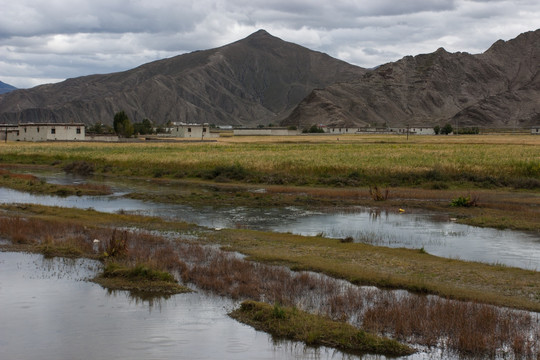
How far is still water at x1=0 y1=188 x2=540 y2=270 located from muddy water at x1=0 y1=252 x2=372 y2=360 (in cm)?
1015

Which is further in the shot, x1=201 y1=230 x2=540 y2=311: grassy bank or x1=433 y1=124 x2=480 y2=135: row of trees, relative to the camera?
x1=433 y1=124 x2=480 y2=135: row of trees

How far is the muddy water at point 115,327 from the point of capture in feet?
40.0

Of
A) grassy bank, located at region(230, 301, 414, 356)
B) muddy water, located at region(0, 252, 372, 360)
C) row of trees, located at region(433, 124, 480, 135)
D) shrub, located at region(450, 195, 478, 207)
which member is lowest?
muddy water, located at region(0, 252, 372, 360)

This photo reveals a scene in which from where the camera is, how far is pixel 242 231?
2494 centimetres

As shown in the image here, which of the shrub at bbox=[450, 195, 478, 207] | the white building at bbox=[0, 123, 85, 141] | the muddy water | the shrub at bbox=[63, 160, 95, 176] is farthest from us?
the white building at bbox=[0, 123, 85, 141]

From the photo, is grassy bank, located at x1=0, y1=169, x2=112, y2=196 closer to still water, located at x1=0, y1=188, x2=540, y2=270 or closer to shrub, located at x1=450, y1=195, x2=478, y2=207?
still water, located at x1=0, y1=188, x2=540, y2=270

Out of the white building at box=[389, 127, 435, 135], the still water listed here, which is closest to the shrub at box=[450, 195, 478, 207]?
the still water

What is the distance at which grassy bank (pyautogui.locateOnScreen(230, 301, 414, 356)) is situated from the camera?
12.3 meters

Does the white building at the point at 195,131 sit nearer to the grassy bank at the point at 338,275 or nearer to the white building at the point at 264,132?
the white building at the point at 264,132

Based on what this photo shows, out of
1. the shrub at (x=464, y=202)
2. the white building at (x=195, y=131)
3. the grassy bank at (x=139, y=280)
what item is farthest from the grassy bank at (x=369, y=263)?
the white building at (x=195, y=131)

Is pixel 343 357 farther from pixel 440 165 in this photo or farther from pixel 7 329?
pixel 440 165

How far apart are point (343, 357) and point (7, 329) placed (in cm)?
738

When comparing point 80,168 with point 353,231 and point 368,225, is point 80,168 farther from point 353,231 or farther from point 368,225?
point 353,231

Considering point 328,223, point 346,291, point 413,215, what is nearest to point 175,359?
point 346,291
